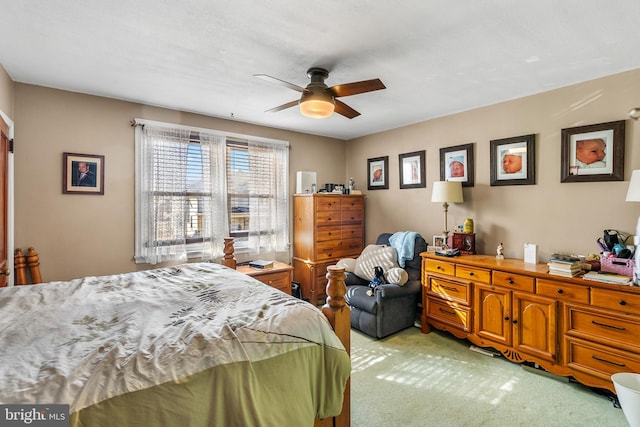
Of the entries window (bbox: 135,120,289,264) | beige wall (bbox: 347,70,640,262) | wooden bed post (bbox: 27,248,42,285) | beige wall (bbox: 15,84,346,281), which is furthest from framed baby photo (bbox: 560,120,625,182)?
wooden bed post (bbox: 27,248,42,285)

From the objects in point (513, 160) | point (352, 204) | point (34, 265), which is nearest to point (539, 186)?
point (513, 160)

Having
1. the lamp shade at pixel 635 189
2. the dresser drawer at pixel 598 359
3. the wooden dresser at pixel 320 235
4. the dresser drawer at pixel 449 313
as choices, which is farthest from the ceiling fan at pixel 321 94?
the dresser drawer at pixel 598 359

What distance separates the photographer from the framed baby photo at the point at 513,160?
3031mm

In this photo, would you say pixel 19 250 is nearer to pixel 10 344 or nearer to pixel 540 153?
pixel 10 344

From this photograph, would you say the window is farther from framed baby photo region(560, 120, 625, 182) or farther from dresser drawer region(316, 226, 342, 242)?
framed baby photo region(560, 120, 625, 182)

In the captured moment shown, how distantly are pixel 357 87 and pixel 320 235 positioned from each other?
7.89 feet

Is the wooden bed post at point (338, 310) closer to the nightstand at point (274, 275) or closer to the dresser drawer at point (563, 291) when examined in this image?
the dresser drawer at point (563, 291)

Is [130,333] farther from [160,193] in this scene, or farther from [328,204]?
[328,204]

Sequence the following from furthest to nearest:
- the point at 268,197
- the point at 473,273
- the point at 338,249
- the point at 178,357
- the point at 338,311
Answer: the point at 338,249, the point at 268,197, the point at 473,273, the point at 338,311, the point at 178,357

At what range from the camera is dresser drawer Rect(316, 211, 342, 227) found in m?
4.19

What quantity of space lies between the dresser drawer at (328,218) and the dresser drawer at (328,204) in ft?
0.19

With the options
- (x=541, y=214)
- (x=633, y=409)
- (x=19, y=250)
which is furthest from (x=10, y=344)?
(x=541, y=214)

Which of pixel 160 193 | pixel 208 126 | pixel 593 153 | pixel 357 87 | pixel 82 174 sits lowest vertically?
pixel 160 193

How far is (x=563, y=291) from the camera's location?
239cm
